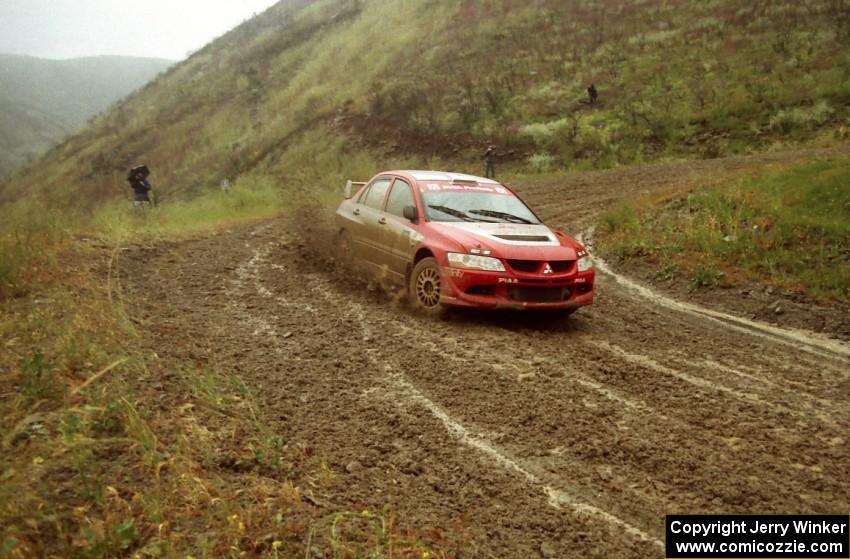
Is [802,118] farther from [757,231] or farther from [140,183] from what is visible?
[140,183]

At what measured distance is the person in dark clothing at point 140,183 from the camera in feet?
61.0

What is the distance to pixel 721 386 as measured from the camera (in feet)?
17.5

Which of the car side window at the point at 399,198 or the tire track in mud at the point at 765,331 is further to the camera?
the car side window at the point at 399,198

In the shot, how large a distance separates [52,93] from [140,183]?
124 m

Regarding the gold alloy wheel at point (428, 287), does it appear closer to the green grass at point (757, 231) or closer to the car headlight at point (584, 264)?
the car headlight at point (584, 264)

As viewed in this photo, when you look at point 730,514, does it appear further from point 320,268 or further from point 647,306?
point 320,268

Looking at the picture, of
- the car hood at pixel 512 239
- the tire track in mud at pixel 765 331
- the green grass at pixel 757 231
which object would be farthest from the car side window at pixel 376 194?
the green grass at pixel 757 231

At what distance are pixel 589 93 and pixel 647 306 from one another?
18.2 m

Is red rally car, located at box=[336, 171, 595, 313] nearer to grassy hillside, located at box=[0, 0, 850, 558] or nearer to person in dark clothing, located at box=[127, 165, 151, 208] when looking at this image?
grassy hillside, located at box=[0, 0, 850, 558]

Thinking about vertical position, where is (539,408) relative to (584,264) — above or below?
below

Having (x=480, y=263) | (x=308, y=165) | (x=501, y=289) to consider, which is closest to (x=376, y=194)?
(x=480, y=263)

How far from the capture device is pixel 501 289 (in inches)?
267

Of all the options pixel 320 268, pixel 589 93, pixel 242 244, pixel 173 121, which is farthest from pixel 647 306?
pixel 173 121

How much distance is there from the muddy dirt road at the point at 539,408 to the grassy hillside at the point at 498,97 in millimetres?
13800
